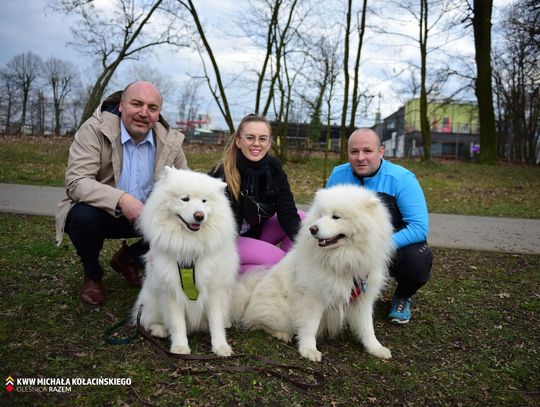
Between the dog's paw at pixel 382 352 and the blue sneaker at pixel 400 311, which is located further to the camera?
the blue sneaker at pixel 400 311

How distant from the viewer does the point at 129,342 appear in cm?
287

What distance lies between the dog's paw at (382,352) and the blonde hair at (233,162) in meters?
1.68

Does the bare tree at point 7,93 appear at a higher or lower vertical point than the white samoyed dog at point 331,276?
higher

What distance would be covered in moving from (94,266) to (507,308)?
3721 mm

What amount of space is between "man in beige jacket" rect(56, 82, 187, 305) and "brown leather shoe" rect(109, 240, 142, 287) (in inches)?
14.6

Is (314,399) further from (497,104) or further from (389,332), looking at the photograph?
(497,104)

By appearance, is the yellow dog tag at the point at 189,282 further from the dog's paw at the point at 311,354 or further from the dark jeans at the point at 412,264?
the dark jeans at the point at 412,264

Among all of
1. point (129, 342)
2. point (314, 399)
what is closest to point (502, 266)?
point (314, 399)

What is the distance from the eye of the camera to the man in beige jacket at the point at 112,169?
3.33 meters

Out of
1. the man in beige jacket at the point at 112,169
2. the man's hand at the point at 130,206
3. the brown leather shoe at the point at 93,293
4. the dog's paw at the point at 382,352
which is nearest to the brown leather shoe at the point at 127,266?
the man in beige jacket at the point at 112,169

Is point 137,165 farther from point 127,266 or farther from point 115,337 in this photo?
point 115,337

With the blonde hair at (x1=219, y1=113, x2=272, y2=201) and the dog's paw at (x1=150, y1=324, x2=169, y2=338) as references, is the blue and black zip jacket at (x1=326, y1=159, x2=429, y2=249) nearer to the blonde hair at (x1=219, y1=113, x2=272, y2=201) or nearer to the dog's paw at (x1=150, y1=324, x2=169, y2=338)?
the blonde hair at (x1=219, y1=113, x2=272, y2=201)

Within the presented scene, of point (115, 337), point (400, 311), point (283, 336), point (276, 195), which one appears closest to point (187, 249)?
point (115, 337)

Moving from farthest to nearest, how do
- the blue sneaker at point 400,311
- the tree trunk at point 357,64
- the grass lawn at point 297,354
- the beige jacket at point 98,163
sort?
the tree trunk at point 357,64
the blue sneaker at point 400,311
the beige jacket at point 98,163
the grass lawn at point 297,354
